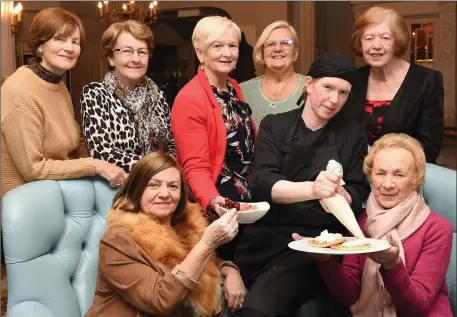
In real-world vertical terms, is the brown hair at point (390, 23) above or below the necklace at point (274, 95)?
above

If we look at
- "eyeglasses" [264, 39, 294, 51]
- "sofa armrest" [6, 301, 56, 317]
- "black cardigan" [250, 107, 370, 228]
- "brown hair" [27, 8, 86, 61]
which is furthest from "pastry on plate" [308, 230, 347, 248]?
"brown hair" [27, 8, 86, 61]

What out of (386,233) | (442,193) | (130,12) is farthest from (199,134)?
(130,12)

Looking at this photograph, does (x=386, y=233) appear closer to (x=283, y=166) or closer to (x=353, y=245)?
(x=353, y=245)

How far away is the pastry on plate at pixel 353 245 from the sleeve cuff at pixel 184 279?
45cm

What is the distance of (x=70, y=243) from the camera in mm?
2520

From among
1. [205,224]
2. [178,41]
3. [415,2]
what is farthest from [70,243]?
[415,2]

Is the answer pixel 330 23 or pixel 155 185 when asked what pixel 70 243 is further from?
pixel 330 23

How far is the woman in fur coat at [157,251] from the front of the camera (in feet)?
6.75

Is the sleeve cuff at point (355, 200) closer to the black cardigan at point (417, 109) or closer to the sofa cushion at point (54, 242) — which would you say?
the black cardigan at point (417, 109)

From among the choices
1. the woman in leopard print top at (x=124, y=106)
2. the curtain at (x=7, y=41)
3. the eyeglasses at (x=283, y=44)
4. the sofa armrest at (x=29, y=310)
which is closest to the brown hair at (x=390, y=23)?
the eyeglasses at (x=283, y=44)

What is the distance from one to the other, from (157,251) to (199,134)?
553 millimetres

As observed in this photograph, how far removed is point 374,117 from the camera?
2.75m

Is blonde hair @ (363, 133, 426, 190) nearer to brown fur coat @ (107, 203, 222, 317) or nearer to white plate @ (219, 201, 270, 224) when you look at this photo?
white plate @ (219, 201, 270, 224)

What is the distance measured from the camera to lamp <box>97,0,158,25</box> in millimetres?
5395
